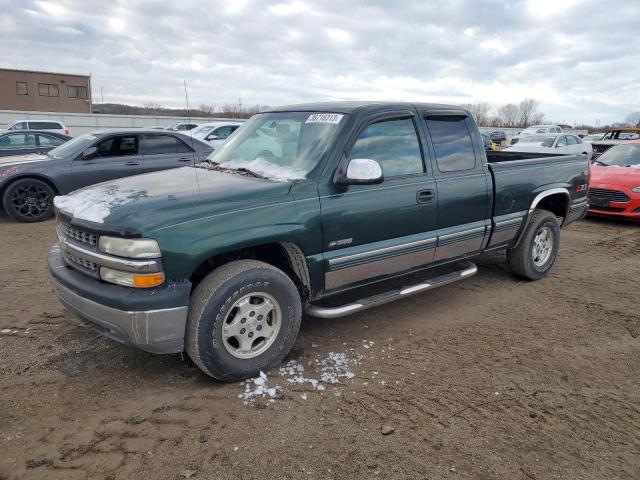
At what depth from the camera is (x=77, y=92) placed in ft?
159

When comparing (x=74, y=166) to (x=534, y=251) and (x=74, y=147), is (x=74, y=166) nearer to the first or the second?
(x=74, y=147)

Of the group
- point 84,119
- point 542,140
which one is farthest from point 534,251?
point 84,119

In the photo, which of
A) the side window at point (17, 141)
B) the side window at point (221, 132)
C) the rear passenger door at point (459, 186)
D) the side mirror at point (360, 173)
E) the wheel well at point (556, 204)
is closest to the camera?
the side mirror at point (360, 173)

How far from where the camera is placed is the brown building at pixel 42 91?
46.4m

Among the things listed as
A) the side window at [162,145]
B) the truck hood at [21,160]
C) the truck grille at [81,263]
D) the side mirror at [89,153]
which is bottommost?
the truck grille at [81,263]

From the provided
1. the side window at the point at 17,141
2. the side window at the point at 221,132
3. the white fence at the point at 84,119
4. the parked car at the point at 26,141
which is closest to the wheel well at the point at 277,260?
the parked car at the point at 26,141

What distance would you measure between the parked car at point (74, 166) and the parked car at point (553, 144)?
43.0 feet

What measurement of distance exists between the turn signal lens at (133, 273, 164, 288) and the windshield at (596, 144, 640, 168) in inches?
397

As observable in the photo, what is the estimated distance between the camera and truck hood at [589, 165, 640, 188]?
29.6 feet

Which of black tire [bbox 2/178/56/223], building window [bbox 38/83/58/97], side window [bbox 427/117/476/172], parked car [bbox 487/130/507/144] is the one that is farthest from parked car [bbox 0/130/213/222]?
building window [bbox 38/83/58/97]

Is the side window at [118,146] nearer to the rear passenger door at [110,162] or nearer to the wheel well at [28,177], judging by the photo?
the rear passenger door at [110,162]

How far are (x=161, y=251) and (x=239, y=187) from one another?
0.78m

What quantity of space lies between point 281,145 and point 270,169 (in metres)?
0.34

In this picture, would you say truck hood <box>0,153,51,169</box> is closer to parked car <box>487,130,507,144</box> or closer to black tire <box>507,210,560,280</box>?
black tire <box>507,210,560,280</box>
